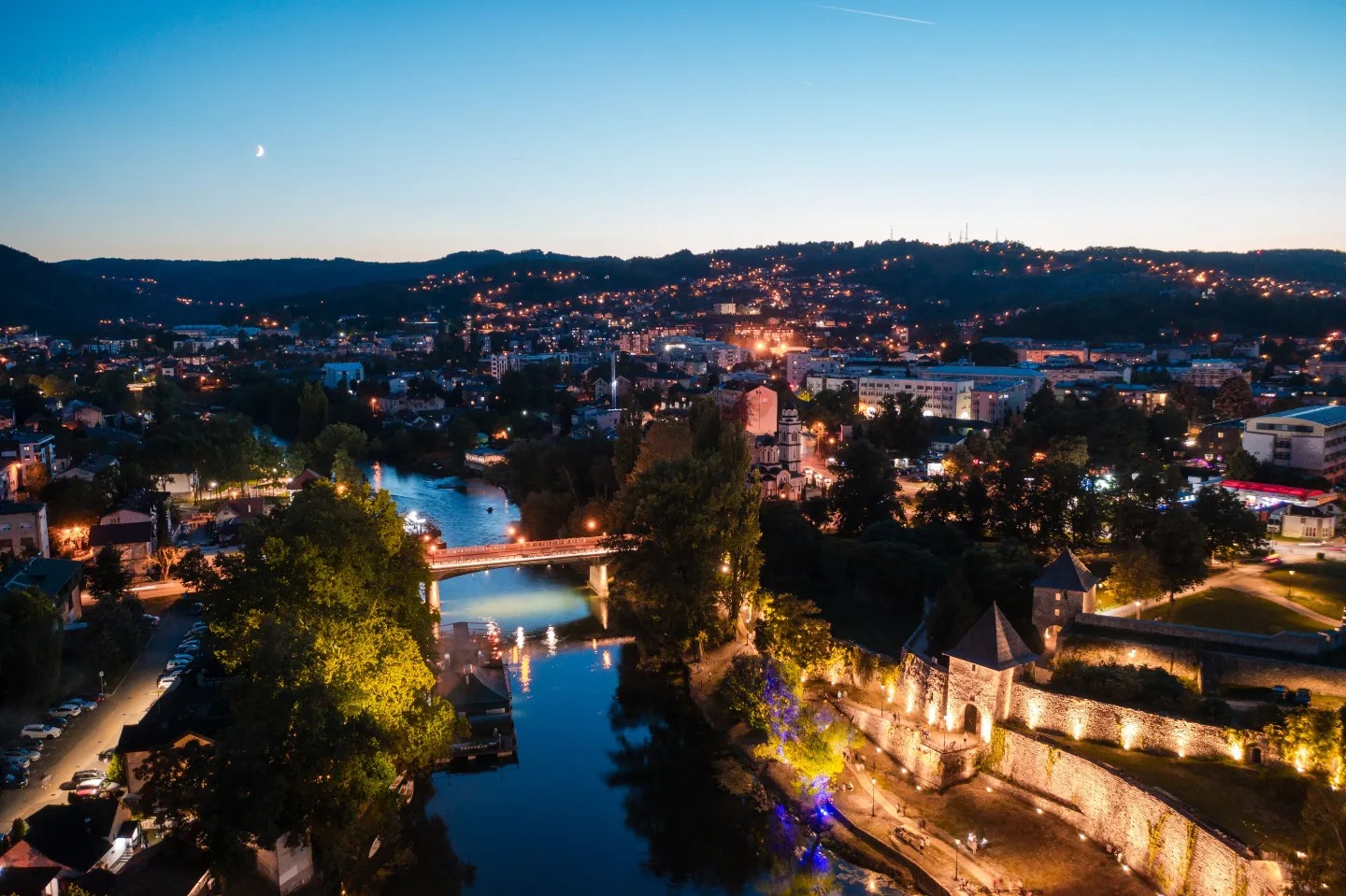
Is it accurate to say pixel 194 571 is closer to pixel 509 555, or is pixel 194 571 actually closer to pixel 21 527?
pixel 509 555

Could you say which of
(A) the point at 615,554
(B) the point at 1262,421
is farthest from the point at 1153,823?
(B) the point at 1262,421

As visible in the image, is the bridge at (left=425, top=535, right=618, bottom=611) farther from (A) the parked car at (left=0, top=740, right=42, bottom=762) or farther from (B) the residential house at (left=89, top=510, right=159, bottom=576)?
(B) the residential house at (left=89, top=510, right=159, bottom=576)

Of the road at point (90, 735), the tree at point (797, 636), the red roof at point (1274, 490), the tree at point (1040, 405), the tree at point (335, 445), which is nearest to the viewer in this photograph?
the road at point (90, 735)

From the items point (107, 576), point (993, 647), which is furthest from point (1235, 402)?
point (107, 576)

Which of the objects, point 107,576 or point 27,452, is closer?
point 107,576

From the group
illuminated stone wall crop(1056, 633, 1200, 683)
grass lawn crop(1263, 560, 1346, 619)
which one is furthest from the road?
grass lawn crop(1263, 560, 1346, 619)

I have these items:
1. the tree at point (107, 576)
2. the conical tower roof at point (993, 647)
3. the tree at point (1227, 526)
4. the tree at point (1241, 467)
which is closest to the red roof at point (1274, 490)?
the tree at point (1241, 467)

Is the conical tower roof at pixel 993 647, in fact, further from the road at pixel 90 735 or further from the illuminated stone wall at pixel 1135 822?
the road at pixel 90 735
